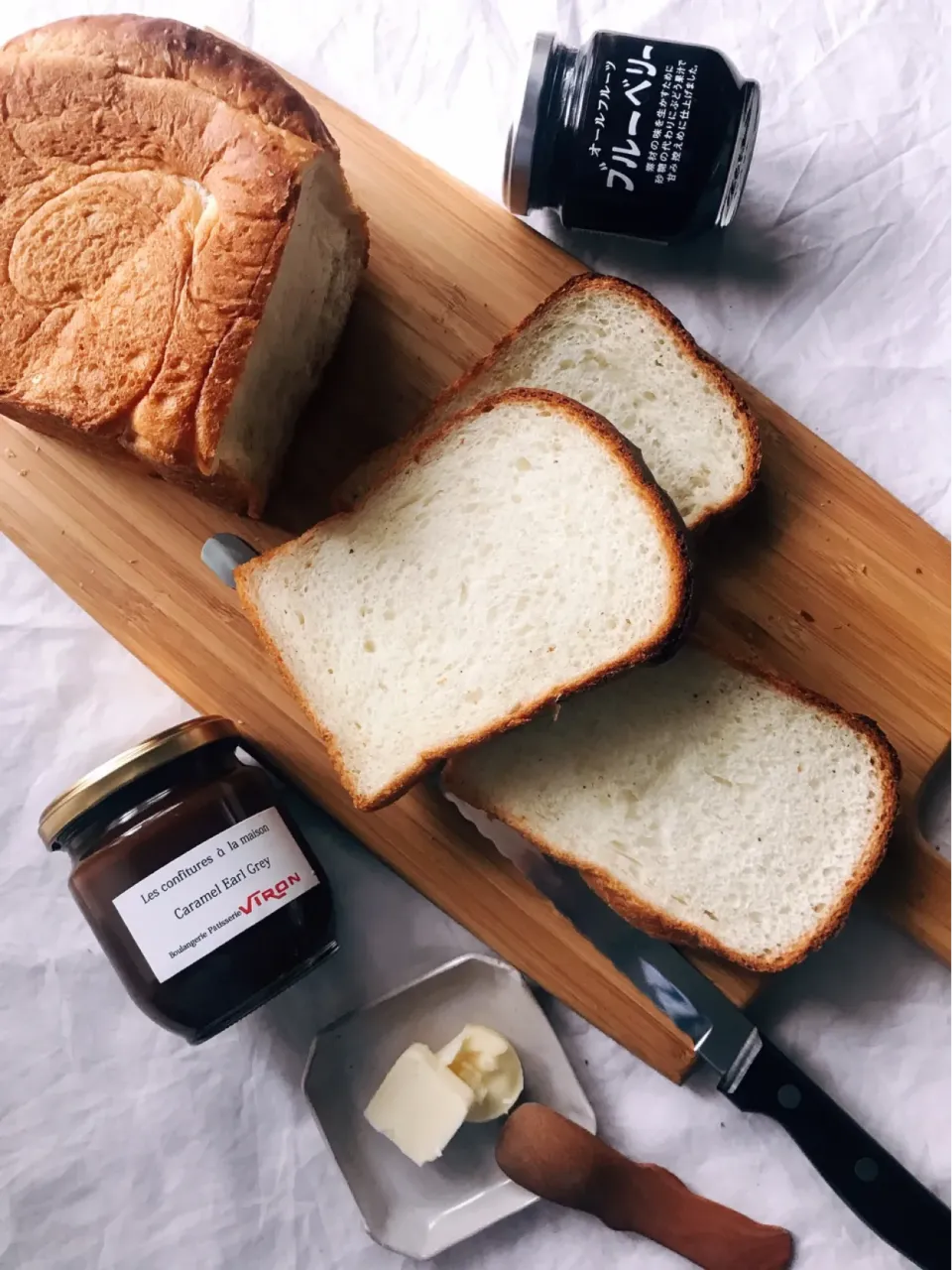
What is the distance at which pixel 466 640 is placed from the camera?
1.87m

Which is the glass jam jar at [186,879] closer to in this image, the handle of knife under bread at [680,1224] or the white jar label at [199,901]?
the white jar label at [199,901]

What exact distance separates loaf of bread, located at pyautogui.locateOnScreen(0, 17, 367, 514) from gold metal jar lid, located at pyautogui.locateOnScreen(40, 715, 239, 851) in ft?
1.58

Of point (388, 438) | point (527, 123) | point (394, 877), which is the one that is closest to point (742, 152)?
point (527, 123)

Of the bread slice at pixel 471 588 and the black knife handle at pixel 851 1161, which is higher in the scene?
the bread slice at pixel 471 588

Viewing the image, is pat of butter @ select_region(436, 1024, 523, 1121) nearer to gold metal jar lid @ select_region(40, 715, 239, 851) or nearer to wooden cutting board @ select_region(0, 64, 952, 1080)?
wooden cutting board @ select_region(0, 64, 952, 1080)

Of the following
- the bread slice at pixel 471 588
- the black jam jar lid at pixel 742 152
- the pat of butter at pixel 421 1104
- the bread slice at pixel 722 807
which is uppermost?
the black jam jar lid at pixel 742 152

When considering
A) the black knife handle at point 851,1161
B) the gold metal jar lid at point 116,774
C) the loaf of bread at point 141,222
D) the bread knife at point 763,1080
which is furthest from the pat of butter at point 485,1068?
the loaf of bread at point 141,222

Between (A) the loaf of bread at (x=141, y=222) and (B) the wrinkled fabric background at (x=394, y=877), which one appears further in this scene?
(B) the wrinkled fabric background at (x=394, y=877)

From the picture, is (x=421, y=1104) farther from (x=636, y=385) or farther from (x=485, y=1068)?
(x=636, y=385)

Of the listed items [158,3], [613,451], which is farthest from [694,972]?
[158,3]

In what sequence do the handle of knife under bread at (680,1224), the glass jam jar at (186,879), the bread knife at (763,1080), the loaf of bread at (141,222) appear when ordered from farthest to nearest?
the handle of knife under bread at (680,1224) → the bread knife at (763,1080) → the glass jam jar at (186,879) → the loaf of bread at (141,222)

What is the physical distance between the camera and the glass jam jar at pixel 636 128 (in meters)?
1.81

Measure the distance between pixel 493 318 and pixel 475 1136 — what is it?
1655 mm

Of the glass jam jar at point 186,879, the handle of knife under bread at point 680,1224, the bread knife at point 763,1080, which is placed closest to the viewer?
the glass jam jar at point 186,879
